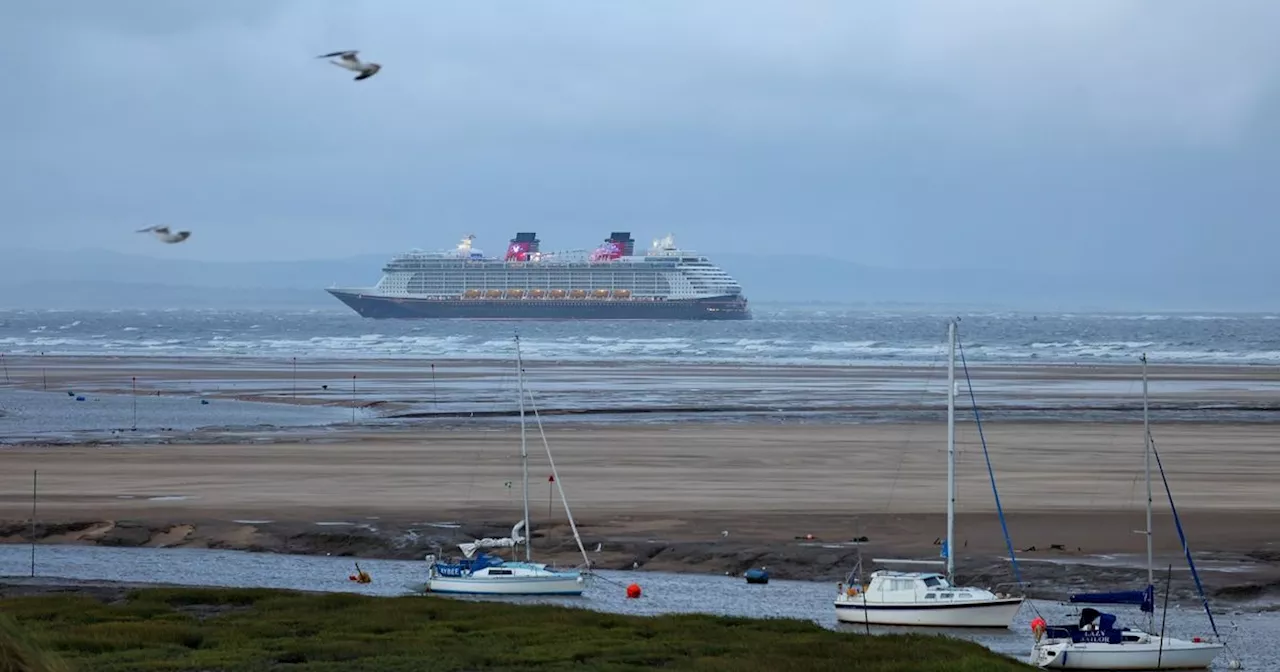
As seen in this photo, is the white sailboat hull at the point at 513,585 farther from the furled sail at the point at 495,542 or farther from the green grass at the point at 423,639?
the furled sail at the point at 495,542

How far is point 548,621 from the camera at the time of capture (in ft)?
54.2

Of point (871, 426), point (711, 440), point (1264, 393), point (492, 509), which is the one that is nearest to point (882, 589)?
point (492, 509)

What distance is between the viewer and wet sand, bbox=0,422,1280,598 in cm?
2159

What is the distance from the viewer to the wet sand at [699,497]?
850 inches

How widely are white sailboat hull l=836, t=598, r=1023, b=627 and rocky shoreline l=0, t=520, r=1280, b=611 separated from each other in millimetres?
1760

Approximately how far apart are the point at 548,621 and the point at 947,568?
4591 mm

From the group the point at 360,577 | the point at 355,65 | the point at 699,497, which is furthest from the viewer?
the point at 699,497

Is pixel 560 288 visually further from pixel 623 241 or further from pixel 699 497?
pixel 699 497

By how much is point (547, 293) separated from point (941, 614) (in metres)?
133

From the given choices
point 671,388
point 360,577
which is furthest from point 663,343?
point 360,577

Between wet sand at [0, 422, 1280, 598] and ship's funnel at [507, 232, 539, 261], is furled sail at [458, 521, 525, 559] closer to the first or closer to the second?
wet sand at [0, 422, 1280, 598]

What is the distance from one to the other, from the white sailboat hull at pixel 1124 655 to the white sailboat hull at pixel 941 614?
1.80 meters

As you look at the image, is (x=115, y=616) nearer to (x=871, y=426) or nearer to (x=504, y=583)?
(x=504, y=583)

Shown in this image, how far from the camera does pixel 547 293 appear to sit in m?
149
